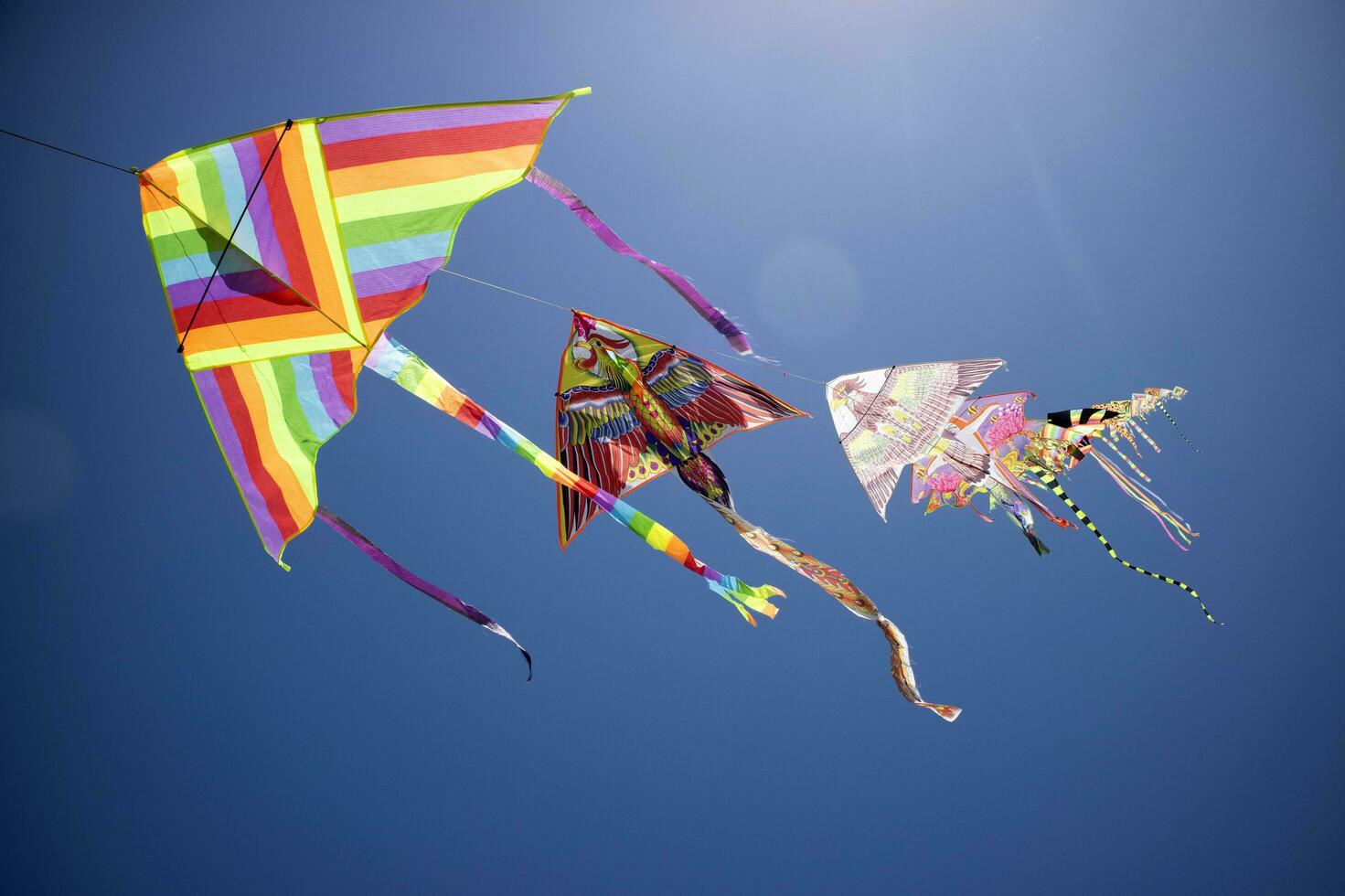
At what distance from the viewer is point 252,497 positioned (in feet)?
11.6

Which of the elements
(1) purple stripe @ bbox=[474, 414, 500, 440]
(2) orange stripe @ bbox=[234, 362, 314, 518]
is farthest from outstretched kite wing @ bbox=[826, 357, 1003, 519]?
(2) orange stripe @ bbox=[234, 362, 314, 518]

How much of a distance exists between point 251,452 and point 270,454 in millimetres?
81

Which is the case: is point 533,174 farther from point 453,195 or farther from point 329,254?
point 329,254

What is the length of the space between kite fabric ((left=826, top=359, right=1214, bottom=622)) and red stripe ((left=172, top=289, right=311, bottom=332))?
3.16 metres

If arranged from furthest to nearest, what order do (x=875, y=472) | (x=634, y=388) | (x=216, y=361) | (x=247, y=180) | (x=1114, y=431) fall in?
(x=1114, y=431) → (x=875, y=472) → (x=634, y=388) → (x=216, y=361) → (x=247, y=180)

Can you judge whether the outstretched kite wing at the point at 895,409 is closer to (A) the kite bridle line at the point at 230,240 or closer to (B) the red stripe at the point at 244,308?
(B) the red stripe at the point at 244,308

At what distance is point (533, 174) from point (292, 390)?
56.3 inches

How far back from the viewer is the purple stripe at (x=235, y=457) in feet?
11.3

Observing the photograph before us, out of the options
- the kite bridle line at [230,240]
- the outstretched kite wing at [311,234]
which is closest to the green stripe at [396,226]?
the outstretched kite wing at [311,234]

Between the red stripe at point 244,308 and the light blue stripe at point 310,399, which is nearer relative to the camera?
the red stripe at point 244,308

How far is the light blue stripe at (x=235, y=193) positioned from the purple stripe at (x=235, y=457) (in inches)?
24.1

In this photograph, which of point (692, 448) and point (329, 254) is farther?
point (692, 448)

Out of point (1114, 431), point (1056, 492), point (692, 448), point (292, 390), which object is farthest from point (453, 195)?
point (1114, 431)

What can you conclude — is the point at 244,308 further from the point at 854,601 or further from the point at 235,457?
the point at 854,601
